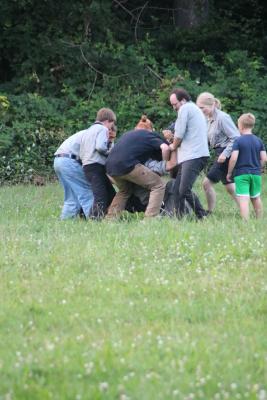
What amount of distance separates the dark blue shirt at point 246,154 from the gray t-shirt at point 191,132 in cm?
47

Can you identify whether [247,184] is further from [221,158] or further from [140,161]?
[140,161]

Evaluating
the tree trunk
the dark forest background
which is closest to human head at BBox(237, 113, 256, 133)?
the dark forest background

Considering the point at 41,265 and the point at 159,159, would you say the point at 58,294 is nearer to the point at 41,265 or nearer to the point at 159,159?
the point at 41,265

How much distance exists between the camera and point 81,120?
861 inches

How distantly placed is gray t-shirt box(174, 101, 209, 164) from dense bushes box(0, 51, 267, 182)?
9335 millimetres

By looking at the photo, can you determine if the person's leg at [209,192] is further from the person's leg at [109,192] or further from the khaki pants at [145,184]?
the person's leg at [109,192]

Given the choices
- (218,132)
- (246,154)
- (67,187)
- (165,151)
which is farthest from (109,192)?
(246,154)

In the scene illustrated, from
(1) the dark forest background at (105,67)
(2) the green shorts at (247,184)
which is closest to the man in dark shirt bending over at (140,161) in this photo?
(2) the green shorts at (247,184)

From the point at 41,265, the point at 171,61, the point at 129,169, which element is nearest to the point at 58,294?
the point at 41,265

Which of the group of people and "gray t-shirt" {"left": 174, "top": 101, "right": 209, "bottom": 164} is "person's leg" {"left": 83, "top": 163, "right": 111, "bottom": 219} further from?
"gray t-shirt" {"left": 174, "top": 101, "right": 209, "bottom": 164}

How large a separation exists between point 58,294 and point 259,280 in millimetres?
1715

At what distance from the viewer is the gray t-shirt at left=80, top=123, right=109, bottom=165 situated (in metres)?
11.9

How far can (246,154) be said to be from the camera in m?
11.4

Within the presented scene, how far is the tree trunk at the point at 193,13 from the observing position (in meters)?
24.6
